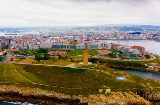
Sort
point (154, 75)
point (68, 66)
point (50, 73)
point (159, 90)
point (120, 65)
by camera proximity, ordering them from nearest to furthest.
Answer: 1. point (159, 90)
2. point (50, 73)
3. point (68, 66)
4. point (154, 75)
5. point (120, 65)

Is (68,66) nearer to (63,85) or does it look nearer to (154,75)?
(63,85)

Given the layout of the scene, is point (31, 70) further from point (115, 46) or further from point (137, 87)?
point (115, 46)

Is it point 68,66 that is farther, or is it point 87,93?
point 68,66

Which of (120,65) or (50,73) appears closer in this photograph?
(50,73)

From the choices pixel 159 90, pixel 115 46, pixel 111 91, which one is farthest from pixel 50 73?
pixel 115 46

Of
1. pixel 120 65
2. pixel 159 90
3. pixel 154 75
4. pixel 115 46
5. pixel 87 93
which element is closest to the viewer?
pixel 87 93

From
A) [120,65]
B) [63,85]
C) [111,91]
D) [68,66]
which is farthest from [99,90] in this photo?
[120,65]
